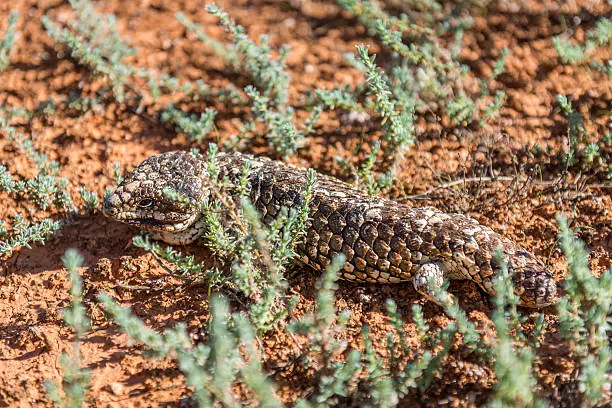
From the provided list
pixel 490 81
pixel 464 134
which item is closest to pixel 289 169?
pixel 464 134

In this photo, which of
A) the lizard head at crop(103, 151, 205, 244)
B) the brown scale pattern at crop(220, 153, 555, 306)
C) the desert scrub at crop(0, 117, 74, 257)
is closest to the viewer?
the brown scale pattern at crop(220, 153, 555, 306)

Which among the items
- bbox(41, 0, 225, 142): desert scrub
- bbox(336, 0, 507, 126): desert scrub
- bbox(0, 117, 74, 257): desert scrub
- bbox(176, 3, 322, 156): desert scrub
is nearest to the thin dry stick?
A: bbox(336, 0, 507, 126): desert scrub

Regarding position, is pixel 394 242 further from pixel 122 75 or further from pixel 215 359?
pixel 122 75

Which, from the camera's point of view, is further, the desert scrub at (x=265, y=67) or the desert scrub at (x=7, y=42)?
the desert scrub at (x=7, y=42)

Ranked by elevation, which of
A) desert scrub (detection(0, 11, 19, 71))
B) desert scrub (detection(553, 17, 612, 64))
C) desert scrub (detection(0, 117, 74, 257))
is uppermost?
desert scrub (detection(553, 17, 612, 64))

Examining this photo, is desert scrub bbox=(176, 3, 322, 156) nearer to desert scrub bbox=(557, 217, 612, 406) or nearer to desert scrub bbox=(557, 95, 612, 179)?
desert scrub bbox=(557, 95, 612, 179)

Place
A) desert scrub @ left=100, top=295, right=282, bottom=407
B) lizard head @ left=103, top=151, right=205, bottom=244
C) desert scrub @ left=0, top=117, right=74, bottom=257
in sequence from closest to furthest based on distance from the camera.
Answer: desert scrub @ left=100, top=295, right=282, bottom=407
lizard head @ left=103, top=151, right=205, bottom=244
desert scrub @ left=0, top=117, right=74, bottom=257

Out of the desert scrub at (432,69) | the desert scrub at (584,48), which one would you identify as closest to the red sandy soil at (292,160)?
the desert scrub at (432,69)

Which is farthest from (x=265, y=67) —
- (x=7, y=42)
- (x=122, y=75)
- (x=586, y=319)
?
(x=586, y=319)

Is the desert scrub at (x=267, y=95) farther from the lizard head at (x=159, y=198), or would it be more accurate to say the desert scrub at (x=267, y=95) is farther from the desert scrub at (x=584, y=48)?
the desert scrub at (x=584, y=48)
